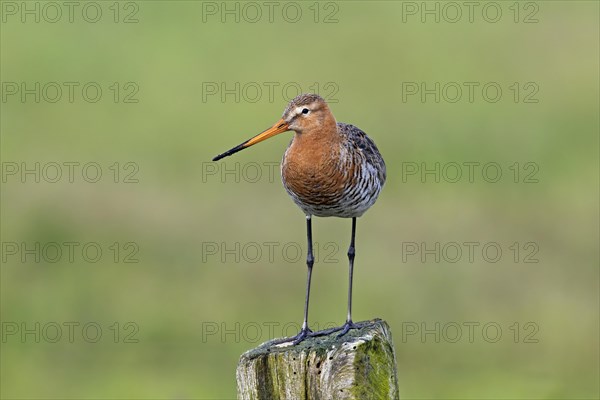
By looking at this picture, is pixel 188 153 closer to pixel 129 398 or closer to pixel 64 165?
pixel 64 165

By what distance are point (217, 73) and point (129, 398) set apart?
367 inches

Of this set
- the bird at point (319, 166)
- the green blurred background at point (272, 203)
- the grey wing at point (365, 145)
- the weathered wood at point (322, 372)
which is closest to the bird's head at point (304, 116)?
the bird at point (319, 166)

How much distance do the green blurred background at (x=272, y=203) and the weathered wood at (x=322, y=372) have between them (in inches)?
206

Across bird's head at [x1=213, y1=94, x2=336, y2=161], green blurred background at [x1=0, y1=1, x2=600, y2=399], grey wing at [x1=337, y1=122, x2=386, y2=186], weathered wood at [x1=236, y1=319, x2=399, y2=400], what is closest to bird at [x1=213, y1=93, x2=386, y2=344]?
bird's head at [x1=213, y1=94, x2=336, y2=161]

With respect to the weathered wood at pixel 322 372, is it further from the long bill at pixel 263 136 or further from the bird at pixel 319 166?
the bird at pixel 319 166

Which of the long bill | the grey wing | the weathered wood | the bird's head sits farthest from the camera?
the grey wing

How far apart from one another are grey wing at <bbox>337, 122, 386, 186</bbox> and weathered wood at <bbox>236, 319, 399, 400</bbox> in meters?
2.93

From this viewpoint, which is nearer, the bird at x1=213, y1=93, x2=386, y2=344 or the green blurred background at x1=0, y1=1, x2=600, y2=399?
the bird at x1=213, y1=93, x2=386, y2=344

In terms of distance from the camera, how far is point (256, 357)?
5996mm

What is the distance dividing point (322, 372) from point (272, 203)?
31.9ft

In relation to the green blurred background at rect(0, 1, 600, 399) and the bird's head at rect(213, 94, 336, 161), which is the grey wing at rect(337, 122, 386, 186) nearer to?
the bird's head at rect(213, 94, 336, 161)

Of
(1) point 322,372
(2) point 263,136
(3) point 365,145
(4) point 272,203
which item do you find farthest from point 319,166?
(4) point 272,203

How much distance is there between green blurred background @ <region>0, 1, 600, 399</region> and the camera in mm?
12609

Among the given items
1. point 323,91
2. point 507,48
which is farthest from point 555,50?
point 323,91
